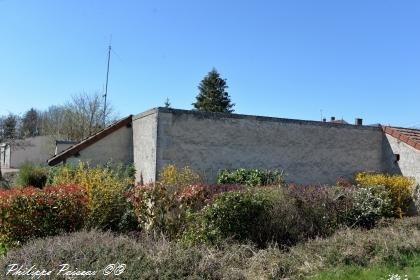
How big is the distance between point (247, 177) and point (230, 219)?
19.3 feet

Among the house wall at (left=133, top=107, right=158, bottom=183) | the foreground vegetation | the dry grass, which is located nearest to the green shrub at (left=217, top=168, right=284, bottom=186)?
the house wall at (left=133, top=107, right=158, bottom=183)

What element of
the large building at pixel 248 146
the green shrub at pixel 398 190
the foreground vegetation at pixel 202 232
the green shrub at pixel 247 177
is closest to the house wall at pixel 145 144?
the large building at pixel 248 146

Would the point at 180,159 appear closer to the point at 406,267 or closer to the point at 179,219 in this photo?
the point at 179,219

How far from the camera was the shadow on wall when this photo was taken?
16.5 m

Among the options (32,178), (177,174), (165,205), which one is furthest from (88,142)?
(32,178)

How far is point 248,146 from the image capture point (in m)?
14.7

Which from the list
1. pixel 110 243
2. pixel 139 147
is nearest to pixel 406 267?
pixel 110 243

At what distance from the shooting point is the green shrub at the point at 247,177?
44.9 feet

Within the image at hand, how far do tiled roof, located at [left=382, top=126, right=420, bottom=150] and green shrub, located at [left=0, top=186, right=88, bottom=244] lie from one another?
12.3 meters

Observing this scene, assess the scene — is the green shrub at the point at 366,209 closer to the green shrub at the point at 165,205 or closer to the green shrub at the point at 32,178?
the green shrub at the point at 165,205

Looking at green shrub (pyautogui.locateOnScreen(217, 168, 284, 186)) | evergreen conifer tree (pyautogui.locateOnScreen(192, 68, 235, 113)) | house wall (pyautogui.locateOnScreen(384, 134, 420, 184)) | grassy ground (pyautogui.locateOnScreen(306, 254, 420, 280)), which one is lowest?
grassy ground (pyautogui.locateOnScreen(306, 254, 420, 280))

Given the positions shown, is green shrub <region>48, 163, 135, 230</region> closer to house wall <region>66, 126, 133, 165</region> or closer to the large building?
the large building

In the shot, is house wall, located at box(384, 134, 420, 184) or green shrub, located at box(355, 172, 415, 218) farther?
house wall, located at box(384, 134, 420, 184)

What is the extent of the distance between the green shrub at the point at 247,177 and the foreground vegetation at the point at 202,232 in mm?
3583
